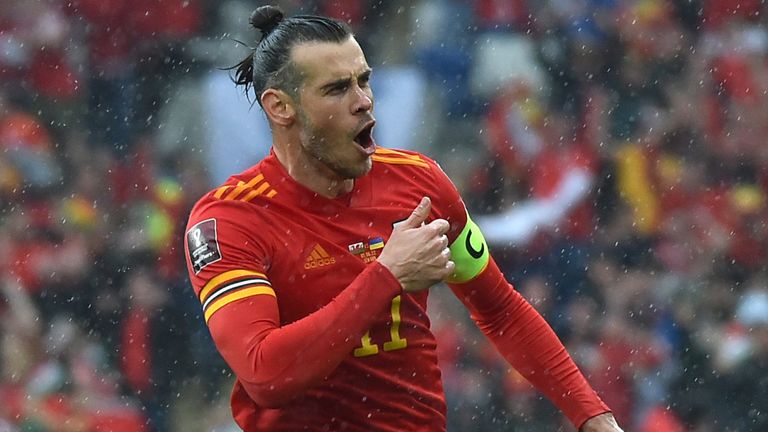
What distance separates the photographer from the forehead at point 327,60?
333 centimetres

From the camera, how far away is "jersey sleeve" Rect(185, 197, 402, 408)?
2.90 m

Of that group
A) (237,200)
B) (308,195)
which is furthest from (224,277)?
(308,195)

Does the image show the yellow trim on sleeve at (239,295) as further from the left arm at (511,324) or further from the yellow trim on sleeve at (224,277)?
the left arm at (511,324)

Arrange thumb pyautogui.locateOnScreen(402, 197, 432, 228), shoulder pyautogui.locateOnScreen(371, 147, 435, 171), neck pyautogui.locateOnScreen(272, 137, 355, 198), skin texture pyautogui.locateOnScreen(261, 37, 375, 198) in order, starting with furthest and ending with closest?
1. shoulder pyautogui.locateOnScreen(371, 147, 435, 171)
2. neck pyautogui.locateOnScreen(272, 137, 355, 198)
3. skin texture pyautogui.locateOnScreen(261, 37, 375, 198)
4. thumb pyautogui.locateOnScreen(402, 197, 432, 228)

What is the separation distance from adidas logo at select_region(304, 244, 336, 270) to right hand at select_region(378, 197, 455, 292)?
0.99 feet

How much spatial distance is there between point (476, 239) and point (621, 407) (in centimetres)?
326

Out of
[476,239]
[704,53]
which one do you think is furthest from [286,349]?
[704,53]

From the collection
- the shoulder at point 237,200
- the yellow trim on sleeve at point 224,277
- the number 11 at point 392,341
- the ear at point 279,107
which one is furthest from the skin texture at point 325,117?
the yellow trim on sleeve at point 224,277

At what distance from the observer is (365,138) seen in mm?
3342

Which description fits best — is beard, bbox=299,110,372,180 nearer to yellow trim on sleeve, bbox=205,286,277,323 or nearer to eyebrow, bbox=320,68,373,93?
eyebrow, bbox=320,68,373,93

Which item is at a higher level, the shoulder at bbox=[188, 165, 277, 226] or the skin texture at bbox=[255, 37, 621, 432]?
the skin texture at bbox=[255, 37, 621, 432]

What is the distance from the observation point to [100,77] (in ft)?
23.4

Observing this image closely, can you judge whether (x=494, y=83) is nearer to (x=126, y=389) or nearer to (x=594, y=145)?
(x=594, y=145)

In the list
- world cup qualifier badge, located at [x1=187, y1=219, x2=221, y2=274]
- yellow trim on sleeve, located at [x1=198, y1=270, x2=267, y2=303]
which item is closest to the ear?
world cup qualifier badge, located at [x1=187, y1=219, x2=221, y2=274]
